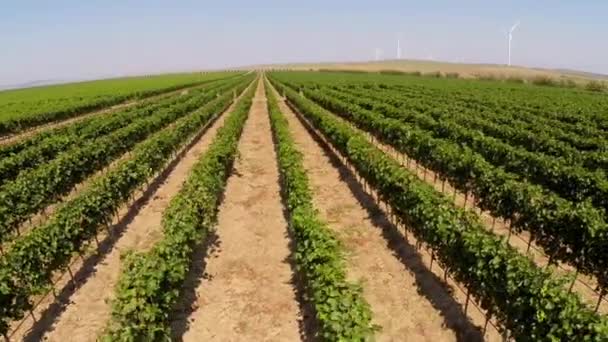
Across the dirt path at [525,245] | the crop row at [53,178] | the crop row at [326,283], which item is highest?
the crop row at [53,178]

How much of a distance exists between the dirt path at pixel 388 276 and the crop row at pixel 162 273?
13.7ft

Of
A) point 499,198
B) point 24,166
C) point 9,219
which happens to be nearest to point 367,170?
point 499,198

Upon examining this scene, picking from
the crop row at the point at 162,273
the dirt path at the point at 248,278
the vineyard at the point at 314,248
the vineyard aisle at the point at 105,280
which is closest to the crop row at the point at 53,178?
the vineyard at the point at 314,248

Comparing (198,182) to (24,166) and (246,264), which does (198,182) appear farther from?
(24,166)

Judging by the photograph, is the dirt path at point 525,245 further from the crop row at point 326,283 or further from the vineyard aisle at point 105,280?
the vineyard aisle at point 105,280

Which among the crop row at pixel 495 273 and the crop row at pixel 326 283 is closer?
the crop row at pixel 495 273

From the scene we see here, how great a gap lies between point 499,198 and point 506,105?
27.5m

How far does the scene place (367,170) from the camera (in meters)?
16.9

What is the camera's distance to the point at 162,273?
917 centimetres

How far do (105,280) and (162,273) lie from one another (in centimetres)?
383

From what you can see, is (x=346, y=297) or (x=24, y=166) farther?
(x=24, y=166)

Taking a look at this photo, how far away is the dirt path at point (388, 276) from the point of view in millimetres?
9750

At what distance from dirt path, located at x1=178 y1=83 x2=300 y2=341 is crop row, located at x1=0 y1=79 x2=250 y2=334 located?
3.22 meters

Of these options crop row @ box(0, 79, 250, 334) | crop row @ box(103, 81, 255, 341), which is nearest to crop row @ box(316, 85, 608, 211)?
crop row @ box(103, 81, 255, 341)
